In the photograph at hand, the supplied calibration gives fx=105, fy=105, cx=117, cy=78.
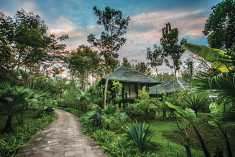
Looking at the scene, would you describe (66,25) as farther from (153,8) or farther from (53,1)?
(153,8)

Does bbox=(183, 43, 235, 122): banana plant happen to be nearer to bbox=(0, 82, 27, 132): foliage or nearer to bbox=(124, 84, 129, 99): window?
bbox=(0, 82, 27, 132): foliage

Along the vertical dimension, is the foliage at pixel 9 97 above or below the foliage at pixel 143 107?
above

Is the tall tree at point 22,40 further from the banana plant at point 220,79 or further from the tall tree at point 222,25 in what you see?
the tall tree at point 222,25

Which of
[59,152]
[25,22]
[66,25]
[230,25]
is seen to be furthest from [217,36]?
[25,22]

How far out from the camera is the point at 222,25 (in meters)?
11.6

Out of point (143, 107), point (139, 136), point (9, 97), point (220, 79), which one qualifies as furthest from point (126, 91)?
point (220, 79)

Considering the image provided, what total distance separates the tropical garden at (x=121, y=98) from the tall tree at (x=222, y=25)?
78mm

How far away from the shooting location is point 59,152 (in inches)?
149

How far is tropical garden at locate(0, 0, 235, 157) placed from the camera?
2.84 meters

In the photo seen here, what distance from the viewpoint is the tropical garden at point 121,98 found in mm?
2844

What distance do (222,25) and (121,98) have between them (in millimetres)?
13879

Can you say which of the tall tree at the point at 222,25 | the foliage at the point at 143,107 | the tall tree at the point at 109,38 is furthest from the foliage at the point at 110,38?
the tall tree at the point at 222,25

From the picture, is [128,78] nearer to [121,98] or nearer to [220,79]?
[121,98]

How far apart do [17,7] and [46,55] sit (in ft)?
10.9
